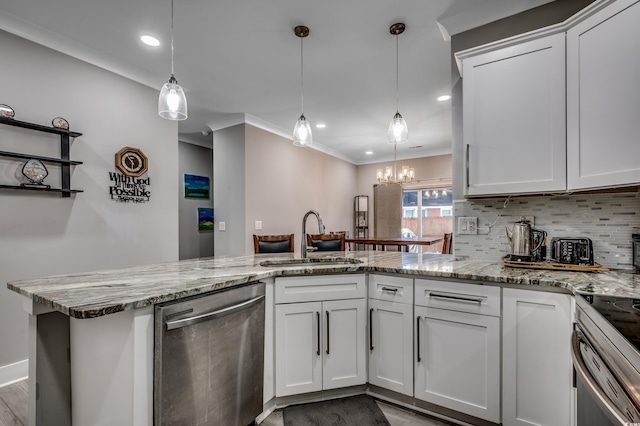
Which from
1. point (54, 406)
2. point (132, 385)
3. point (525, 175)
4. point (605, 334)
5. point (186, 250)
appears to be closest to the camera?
point (605, 334)

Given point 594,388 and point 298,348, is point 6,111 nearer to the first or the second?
point 298,348

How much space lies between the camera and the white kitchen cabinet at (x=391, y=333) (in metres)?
1.79

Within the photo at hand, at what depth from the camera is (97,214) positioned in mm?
2648

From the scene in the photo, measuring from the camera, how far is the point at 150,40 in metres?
2.43

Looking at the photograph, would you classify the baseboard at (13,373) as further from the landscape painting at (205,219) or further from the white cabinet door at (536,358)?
the white cabinet door at (536,358)

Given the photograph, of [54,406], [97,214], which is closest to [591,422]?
[54,406]

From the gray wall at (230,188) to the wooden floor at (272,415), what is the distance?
2.44 m

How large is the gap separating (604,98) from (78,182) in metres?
3.65

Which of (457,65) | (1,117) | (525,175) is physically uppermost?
(457,65)

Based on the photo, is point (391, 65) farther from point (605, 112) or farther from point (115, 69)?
point (115, 69)

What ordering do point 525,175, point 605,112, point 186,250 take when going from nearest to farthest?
1. point 605,112
2. point 525,175
3. point 186,250

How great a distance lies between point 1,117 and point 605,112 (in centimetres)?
371

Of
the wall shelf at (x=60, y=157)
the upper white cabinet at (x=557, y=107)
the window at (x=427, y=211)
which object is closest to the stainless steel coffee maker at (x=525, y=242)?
the upper white cabinet at (x=557, y=107)

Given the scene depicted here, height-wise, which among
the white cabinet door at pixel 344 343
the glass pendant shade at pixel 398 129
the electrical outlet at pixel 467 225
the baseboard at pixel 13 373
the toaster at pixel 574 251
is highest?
the glass pendant shade at pixel 398 129
